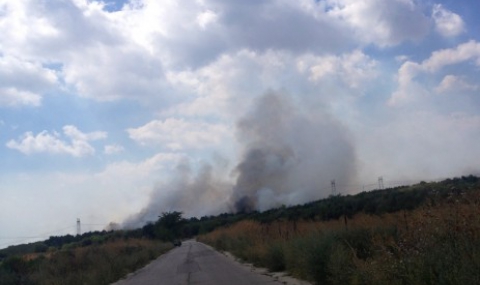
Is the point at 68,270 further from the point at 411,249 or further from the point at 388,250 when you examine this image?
the point at 411,249

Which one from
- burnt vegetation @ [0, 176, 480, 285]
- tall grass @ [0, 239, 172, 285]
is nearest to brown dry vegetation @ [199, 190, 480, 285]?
burnt vegetation @ [0, 176, 480, 285]

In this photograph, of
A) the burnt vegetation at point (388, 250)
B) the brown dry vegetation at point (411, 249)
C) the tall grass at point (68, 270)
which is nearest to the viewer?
the brown dry vegetation at point (411, 249)

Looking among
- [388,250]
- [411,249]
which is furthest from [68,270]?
[411,249]

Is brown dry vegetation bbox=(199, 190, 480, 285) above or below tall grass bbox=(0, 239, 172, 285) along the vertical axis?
above

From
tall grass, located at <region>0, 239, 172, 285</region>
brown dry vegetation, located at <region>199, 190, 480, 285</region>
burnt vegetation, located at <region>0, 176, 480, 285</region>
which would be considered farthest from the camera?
tall grass, located at <region>0, 239, 172, 285</region>

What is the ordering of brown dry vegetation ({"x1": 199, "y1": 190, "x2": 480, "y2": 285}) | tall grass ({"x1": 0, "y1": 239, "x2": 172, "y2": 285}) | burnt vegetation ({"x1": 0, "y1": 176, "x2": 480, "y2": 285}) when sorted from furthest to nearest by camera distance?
tall grass ({"x1": 0, "y1": 239, "x2": 172, "y2": 285})
burnt vegetation ({"x1": 0, "y1": 176, "x2": 480, "y2": 285})
brown dry vegetation ({"x1": 199, "y1": 190, "x2": 480, "y2": 285})

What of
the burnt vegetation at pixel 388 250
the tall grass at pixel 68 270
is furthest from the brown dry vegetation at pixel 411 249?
the tall grass at pixel 68 270

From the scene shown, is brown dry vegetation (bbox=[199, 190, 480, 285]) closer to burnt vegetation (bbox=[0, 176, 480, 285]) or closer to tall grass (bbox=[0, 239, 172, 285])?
burnt vegetation (bbox=[0, 176, 480, 285])

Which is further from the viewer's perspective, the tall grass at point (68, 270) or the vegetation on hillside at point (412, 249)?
the tall grass at point (68, 270)

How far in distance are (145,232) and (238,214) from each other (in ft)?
83.9

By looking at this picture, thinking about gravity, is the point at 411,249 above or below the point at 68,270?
above

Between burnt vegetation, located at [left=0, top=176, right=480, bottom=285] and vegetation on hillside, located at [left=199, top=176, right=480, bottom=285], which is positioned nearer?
vegetation on hillside, located at [left=199, top=176, right=480, bottom=285]

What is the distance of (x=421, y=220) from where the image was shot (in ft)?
39.6

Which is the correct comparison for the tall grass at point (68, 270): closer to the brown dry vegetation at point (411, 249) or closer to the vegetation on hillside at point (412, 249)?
the vegetation on hillside at point (412, 249)
